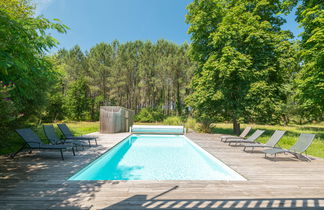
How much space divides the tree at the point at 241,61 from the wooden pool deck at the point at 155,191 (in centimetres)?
793

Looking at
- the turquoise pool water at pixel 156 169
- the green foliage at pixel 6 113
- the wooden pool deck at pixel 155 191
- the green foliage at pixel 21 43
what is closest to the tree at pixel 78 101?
the green foliage at pixel 6 113

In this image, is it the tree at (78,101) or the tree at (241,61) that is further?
the tree at (78,101)

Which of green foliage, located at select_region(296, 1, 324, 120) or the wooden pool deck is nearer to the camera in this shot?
the wooden pool deck

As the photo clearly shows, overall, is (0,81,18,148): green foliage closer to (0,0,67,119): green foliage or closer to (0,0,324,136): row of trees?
(0,0,324,136): row of trees

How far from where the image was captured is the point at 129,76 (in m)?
29.1

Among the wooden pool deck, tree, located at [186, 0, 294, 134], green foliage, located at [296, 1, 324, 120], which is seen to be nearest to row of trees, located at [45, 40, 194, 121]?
tree, located at [186, 0, 294, 134]

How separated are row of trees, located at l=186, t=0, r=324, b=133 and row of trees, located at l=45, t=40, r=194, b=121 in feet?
40.9

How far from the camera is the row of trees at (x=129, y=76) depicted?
2689 cm

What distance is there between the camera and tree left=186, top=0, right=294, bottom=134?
11586mm

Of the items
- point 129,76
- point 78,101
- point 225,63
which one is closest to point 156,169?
point 225,63

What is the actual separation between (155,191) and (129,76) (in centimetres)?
2734

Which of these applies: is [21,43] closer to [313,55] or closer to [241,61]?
[241,61]

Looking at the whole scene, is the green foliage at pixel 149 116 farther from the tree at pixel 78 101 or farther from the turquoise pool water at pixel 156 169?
the turquoise pool water at pixel 156 169

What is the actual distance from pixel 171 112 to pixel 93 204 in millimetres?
27958
